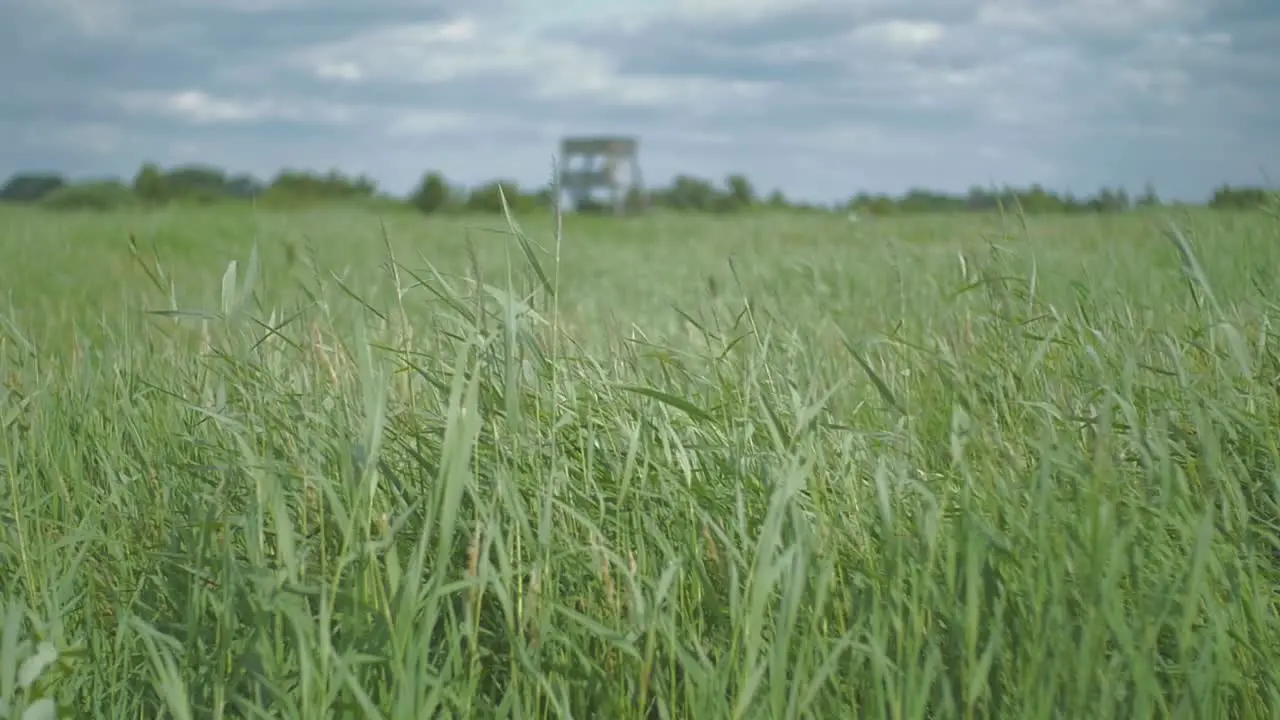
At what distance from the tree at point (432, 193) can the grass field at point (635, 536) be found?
18.3m

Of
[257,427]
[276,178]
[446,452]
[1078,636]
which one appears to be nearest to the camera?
[446,452]

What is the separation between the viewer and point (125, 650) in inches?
68.1

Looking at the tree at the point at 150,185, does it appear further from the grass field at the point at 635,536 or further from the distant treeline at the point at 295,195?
the grass field at the point at 635,536

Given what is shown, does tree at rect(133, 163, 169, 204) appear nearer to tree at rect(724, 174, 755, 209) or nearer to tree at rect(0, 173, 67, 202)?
tree at rect(0, 173, 67, 202)

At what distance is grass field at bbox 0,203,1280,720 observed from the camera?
4.84 ft

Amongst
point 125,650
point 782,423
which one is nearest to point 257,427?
point 125,650

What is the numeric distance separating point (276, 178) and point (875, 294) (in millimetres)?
16904

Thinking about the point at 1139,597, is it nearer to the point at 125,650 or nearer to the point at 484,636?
the point at 484,636

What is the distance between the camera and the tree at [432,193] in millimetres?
20505

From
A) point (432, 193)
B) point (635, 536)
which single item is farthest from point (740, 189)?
point (635, 536)

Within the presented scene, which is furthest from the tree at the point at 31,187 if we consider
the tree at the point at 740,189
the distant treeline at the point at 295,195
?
the tree at the point at 740,189

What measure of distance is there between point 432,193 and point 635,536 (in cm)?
1934

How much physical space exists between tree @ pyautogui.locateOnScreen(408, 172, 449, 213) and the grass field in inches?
722

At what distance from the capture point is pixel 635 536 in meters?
1.79
